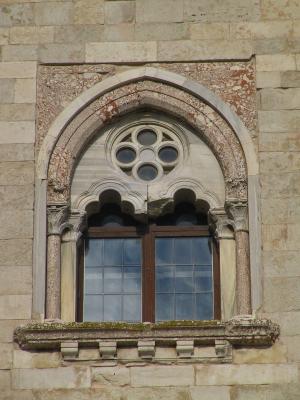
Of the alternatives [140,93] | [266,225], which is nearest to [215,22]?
[140,93]

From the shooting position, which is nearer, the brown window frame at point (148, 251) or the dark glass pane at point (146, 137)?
the brown window frame at point (148, 251)

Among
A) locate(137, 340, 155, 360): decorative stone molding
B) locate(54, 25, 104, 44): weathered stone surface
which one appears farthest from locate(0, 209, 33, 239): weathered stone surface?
locate(54, 25, 104, 44): weathered stone surface

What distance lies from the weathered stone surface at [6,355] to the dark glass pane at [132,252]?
167 centimetres

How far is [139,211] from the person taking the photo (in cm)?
1959

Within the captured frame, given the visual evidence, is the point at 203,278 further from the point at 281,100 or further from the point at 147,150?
the point at 281,100

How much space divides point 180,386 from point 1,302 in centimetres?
199

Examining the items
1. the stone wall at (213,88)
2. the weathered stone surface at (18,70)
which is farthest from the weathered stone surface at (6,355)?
the weathered stone surface at (18,70)

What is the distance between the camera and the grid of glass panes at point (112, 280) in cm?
1942

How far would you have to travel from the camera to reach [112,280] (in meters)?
19.6

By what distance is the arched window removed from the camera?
764 inches

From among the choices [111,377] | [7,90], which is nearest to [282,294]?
[111,377]

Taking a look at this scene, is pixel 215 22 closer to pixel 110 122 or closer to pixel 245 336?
pixel 110 122

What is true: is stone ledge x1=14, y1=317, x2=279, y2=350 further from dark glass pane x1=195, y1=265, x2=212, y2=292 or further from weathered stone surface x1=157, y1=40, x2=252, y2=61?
weathered stone surface x1=157, y1=40, x2=252, y2=61

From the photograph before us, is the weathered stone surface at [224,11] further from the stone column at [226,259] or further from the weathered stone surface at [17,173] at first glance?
the weathered stone surface at [17,173]
